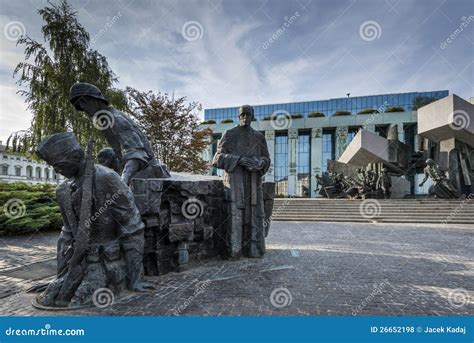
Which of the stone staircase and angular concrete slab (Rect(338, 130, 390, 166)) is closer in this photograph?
the stone staircase

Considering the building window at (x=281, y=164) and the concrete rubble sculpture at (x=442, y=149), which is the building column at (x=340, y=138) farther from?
the concrete rubble sculpture at (x=442, y=149)

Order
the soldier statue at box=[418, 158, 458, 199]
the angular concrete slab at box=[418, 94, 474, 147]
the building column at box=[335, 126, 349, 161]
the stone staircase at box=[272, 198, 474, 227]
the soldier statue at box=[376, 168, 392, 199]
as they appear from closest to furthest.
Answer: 1. the stone staircase at box=[272, 198, 474, 227]
2. the angular concrete slab at box=[418, 94, 474, 147]
3. the soldier statue at box=[418, 158, 458, 199]
4. the soldier statue at box=[376, 168, 392, 199]
5. the building column at box=[335, 126, 349, 161]

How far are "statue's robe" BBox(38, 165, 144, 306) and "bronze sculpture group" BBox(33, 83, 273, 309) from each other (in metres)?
0.01

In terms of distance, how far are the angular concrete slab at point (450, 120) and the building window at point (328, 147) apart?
22470 millimetres

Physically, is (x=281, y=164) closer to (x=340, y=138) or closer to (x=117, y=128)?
(x=340, y=138)

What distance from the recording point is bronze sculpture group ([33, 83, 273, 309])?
3490 millimetres

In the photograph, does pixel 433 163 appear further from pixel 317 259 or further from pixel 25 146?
pixel 25 146

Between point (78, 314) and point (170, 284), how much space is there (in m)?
1.43

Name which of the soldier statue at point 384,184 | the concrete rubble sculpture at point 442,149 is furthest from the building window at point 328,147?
the soldier statue at point 384,184

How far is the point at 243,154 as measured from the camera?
6.43 m

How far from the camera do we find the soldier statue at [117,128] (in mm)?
4484

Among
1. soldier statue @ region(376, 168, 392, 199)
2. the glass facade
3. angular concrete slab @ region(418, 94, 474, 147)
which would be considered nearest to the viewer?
Answer: angular concrete slab @ region(418, 94, 474, 147)

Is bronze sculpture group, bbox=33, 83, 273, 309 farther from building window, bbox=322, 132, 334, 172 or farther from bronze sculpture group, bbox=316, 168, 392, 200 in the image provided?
building window, bbox=322, 132, 334, 172

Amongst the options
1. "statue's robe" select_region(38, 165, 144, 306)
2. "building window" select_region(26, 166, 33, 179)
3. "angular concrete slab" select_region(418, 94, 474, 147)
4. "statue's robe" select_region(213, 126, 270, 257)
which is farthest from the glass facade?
"statue's robe" select_region(38, 165, 144, 306)
